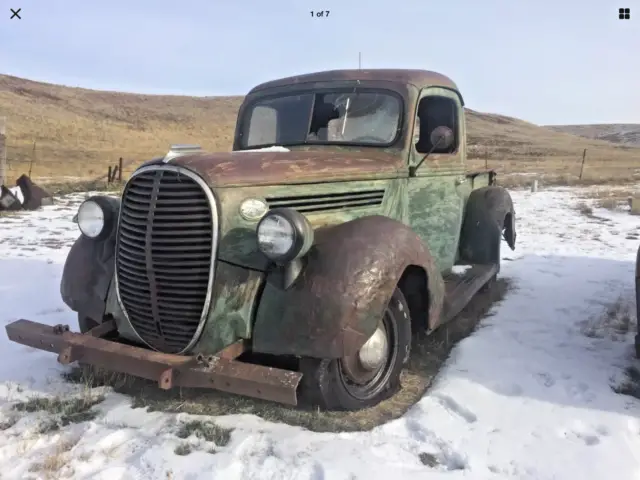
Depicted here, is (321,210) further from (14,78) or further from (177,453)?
(14,78)

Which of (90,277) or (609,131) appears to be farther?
(609,131)

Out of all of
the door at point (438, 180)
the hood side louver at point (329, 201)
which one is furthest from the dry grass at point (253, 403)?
the hood side louver at point (329, 201)

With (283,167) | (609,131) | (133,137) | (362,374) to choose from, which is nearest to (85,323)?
(283,167)

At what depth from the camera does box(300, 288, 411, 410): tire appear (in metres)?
3.24

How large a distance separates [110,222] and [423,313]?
7.16ft

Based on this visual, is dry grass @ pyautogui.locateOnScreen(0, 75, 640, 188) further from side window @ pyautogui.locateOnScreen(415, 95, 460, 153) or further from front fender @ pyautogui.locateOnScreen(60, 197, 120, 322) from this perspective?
front fender @ pyautogui.locateOnScreen(60, 197, 120, 322)

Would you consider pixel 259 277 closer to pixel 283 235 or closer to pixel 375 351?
pixel 283 235

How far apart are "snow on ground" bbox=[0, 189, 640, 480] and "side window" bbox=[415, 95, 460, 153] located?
5.19 ft

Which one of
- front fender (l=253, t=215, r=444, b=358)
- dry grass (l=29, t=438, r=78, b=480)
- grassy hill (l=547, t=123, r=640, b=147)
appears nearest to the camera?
dry grass (l=29, t=438, r=78, b=480)

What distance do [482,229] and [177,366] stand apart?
149 inches

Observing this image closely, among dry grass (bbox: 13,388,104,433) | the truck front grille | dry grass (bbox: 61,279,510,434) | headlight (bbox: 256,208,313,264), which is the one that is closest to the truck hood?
the truck front grille

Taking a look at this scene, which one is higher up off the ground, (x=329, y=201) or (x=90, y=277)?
(x=329, y=201)

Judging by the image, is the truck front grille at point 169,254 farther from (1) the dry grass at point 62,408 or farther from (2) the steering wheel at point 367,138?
(2) the steering wheel at point 367,138

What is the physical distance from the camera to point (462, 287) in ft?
16.2
